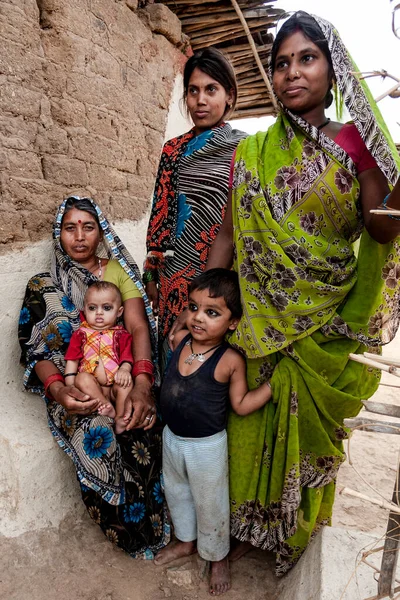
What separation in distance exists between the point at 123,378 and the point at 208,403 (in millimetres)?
437

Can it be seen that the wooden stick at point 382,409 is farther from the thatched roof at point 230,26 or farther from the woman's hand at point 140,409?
the thatched roof at point 230,26

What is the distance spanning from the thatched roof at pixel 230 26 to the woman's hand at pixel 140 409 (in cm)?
269

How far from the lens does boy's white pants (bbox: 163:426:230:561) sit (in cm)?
192

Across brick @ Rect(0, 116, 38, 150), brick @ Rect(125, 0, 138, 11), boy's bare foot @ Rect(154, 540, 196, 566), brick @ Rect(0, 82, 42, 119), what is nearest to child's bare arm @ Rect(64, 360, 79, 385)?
boy's bare foot @ Rect(154, 540, 196, 566)

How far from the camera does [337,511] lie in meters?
2.68

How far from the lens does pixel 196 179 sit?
228cm

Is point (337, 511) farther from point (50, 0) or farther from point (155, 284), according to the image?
point (50, 0)

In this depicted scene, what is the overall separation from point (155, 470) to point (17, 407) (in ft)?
2.36

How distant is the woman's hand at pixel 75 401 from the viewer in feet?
6.57

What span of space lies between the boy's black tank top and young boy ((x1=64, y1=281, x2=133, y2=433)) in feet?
0.88

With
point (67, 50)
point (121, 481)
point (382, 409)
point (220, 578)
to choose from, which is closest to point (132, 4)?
point (67, 50)

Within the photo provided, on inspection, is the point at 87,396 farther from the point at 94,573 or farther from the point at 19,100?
the point at 19,100

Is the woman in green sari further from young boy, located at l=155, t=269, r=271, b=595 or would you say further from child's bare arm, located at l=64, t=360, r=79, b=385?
child's bare arm, located at l=64, t=360, r=79, b=385

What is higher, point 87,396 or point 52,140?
point 52,140
